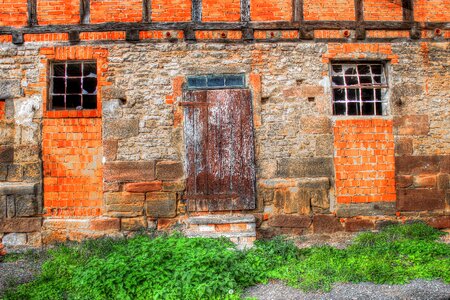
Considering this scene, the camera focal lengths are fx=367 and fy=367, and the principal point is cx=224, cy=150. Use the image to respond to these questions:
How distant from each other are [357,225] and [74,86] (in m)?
5.39

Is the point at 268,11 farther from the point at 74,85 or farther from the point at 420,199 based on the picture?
the point at 420,199

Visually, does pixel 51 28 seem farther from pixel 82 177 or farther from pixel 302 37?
pixel 302 37

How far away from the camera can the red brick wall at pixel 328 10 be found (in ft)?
21.1

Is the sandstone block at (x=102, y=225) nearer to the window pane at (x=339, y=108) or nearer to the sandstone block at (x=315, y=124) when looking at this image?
the sandstone block at (x=315, y=124)

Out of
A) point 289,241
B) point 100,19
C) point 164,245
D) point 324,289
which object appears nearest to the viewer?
point 324,289

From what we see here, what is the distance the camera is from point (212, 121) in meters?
6.18

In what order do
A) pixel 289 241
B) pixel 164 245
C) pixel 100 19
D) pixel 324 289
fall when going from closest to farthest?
1. pixel 324 289
2. pixel 164 245
3. pixel 289 241
4. pixel 100 19

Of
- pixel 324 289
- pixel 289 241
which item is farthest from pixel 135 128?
pixel 324 289

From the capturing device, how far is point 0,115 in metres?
6.19

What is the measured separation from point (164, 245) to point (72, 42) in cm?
380

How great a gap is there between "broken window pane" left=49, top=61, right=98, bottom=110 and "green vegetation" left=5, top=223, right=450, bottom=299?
2.45 metres

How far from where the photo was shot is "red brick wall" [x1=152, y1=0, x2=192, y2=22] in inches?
248

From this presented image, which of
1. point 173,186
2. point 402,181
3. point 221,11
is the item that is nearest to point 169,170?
point 173,186

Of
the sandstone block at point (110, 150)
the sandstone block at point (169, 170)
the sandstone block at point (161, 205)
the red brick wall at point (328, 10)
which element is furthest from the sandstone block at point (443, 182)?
the sandstone block at point (110, 150)
